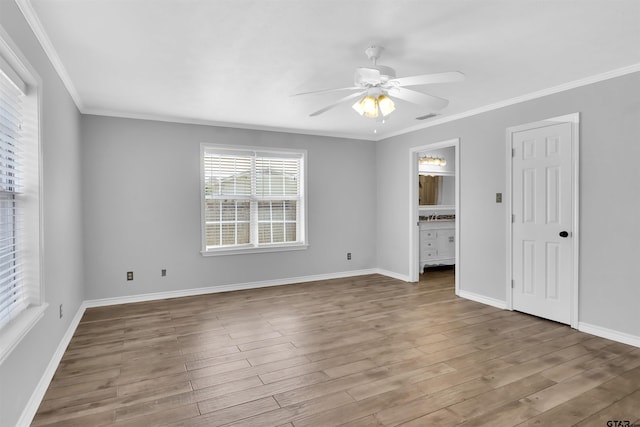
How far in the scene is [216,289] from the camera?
526cm

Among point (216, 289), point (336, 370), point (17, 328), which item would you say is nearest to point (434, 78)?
point (336, 370)

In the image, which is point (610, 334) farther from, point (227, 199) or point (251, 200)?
point (227, 199)

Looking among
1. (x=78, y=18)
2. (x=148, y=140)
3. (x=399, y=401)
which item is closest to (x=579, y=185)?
(x=399, y=401)

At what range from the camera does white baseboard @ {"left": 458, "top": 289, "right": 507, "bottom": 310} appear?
4.39 metres

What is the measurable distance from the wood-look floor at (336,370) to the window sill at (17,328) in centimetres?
59

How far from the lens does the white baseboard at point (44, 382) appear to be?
208 cm

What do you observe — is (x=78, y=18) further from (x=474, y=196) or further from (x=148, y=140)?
(x=474, y=196)

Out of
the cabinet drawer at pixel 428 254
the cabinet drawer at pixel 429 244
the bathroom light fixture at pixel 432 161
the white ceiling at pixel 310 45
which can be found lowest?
the cabinet drawer at pixel 428 254

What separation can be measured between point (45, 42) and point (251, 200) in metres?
3.23

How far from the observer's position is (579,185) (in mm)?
3605

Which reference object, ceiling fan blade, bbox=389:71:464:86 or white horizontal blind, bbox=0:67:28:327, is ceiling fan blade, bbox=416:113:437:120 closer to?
ceiling fan blade, bbox=389:71:464:86

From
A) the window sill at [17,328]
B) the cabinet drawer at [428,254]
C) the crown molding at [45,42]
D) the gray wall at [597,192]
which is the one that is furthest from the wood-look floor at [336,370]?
the crown molding at [45,42]

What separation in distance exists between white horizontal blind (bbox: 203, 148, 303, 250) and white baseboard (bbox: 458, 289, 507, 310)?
2.62 meters

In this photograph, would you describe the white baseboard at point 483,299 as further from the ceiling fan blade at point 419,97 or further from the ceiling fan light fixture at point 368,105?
the ceiling fan light fixture at point 368,105
